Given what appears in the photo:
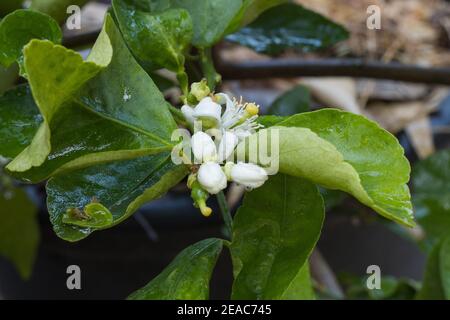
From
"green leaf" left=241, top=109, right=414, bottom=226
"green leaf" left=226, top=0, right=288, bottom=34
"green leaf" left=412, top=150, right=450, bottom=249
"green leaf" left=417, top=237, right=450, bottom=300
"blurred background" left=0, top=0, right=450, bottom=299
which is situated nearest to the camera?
"green leaf" left=241, top=109, right=414, bottom=226

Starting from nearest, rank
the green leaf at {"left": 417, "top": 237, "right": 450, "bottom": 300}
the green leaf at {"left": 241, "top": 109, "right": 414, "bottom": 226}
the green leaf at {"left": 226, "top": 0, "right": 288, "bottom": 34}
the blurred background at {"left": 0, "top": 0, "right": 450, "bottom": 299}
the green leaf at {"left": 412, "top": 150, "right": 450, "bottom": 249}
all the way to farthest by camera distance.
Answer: the green leaf at {"left": 241, "top": 109, "right": 414, "bottom": 226} → the green leaf at {"left": 226, "top": 0, "right": 288, "bottom": 34} → the green leaf at {"left": 417, "top": 237, "right": 450, "bottom": 300} → the blurred background at {"left": 0, "top": 0, "right": 450, "bottom": 299} → the green leaf at {"left": 412, "top": 150, "right": 450, "bottom": 249}

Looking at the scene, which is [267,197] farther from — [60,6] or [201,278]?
[60,6]

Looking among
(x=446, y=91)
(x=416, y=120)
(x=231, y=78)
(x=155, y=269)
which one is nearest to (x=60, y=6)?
(x=231, y=78)

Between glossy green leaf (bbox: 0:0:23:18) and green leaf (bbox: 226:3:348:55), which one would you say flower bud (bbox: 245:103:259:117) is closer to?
glossy green leaf (bbox: 0:0:23:18)

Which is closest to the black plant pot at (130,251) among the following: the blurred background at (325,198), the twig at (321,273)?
the blurred background at (325,198)

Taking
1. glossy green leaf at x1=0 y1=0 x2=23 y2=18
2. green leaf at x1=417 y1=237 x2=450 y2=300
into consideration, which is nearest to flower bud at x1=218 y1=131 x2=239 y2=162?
glossy green leaf at x1=0 y1=0 x2=23 y2=18
